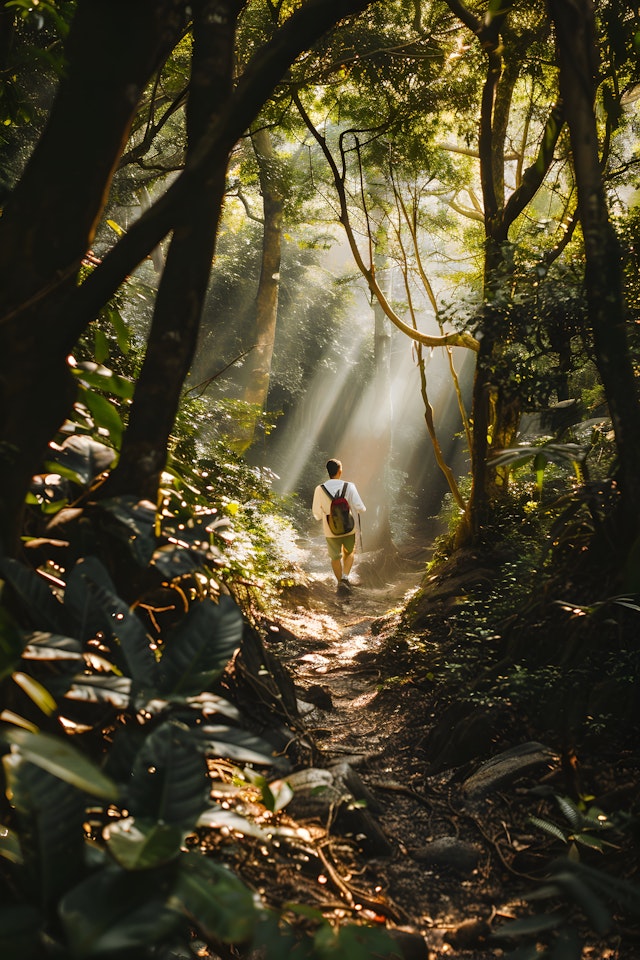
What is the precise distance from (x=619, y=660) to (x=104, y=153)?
9.58ft

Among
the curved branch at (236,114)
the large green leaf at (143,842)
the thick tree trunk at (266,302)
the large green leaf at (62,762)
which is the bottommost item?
the large green leaf at (143,842)

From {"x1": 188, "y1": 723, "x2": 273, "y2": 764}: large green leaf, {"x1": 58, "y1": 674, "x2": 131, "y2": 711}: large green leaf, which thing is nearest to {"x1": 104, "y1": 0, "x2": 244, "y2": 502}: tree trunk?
{"x1": 58, "y1": 674, "x2": 131, "y2": 711}: large green leaf

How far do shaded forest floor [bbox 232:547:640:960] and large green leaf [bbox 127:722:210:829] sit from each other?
24.6 inches

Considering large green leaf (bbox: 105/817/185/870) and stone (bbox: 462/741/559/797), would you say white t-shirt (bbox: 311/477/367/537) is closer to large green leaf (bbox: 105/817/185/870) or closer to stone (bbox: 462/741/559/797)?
stone (bbox: 462/741/559/797)

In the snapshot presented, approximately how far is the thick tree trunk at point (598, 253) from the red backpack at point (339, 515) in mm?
5659

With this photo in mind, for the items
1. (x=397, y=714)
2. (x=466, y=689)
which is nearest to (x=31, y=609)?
(x=466, y=689)

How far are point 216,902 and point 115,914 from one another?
0.52 ft

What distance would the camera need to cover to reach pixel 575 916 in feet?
6.35

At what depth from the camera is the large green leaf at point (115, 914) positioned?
2.85 ft

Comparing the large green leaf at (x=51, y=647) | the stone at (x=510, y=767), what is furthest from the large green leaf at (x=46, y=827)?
the stone at (x=510, y=767)

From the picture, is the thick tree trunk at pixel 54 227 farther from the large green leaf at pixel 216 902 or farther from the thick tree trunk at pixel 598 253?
the thick tree trunk at pixel 598 253

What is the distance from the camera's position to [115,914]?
93cm

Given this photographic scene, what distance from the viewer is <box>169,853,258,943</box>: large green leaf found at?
972mm

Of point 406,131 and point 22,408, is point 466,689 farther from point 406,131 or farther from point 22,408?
point 406,131
